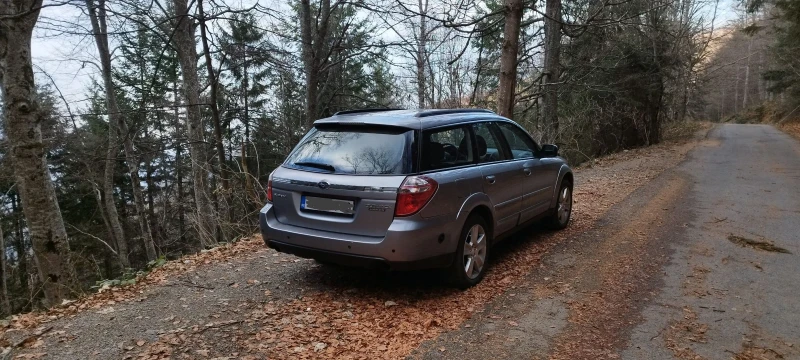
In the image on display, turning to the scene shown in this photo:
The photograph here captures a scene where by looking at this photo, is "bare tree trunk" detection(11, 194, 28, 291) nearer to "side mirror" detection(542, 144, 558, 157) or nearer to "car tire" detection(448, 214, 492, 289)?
"car tire" detection(448, 214, 492, 289)

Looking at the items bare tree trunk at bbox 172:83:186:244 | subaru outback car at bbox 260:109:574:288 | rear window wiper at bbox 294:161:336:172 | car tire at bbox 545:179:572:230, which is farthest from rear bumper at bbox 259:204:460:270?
bare tree trunk at bbox 172:83:186:244

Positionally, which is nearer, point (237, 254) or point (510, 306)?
point (510, 306)

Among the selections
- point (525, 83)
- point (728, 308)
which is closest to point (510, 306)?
point (728, 308)

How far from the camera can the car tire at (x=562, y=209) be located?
21.3 ft

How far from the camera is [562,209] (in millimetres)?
6672

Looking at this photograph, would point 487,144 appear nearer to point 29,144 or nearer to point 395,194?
point 395,194

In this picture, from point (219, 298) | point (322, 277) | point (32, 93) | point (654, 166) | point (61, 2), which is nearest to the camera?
point (219, 298)

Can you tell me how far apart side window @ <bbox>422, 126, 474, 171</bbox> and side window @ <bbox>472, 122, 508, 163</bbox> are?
0.17 metres

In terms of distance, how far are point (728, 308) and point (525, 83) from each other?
1428cm

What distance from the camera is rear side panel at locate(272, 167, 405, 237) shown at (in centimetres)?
378

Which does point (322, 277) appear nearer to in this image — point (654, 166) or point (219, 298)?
point (219, 298)

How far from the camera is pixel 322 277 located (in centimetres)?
489

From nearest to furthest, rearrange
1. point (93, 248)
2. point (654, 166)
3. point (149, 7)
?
point (149, 7) → point (654, 166) → point (93, 248)

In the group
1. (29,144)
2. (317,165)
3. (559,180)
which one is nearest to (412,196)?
(317,165)
